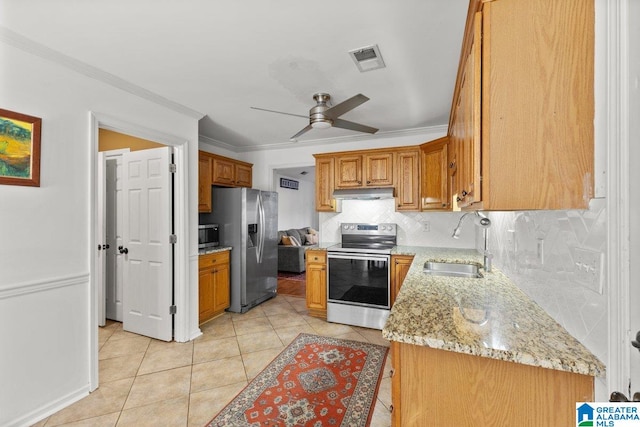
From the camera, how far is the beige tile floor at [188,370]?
1893mm

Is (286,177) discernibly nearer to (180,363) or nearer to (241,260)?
(241,260)

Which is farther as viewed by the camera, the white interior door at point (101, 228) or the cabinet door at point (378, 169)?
the cabinet door at point (378, 169)

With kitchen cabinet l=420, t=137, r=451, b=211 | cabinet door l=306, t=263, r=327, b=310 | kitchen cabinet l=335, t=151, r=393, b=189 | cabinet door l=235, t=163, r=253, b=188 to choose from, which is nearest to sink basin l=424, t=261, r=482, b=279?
kitchen cabinet l=420, t=137, r=451, b=211

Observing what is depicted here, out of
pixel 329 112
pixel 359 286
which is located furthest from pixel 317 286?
pixel 329 112

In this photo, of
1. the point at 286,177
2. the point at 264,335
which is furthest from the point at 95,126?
the point at 286,177

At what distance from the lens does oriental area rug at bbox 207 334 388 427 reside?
185 centimetres

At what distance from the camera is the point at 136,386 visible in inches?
87.0

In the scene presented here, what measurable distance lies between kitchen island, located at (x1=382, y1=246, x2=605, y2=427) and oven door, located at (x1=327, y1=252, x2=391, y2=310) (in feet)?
6.37

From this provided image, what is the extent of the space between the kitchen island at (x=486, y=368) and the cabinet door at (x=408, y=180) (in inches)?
89.7

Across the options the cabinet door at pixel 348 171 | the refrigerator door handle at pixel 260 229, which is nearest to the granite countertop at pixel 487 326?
the cabinet door at pixel 348 171

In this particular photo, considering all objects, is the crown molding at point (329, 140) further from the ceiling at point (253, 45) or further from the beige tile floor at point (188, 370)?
the beige tile floor at point (188, 370)

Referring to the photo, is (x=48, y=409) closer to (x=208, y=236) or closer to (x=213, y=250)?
(x=213, y=250)

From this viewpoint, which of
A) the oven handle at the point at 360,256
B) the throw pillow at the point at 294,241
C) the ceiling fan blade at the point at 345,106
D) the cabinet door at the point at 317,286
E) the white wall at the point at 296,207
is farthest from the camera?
the white wall at the point at 296,207

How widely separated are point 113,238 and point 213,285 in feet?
4.42
